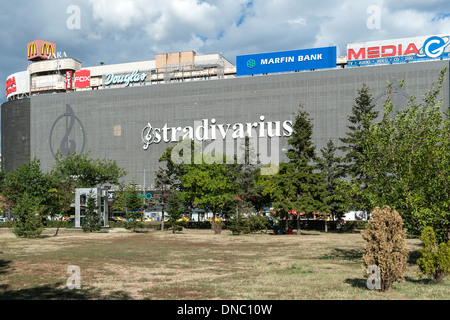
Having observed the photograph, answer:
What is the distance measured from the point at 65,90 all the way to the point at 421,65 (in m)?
121

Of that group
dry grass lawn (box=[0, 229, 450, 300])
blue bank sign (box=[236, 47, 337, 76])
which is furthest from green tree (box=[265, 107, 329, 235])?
blue bank sign (box=[236, 47, 337, 76])

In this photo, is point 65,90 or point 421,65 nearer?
point 421,65

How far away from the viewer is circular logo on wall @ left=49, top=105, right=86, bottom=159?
477 feet

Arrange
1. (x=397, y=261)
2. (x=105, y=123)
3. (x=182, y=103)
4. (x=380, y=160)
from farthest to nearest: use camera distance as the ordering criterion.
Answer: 1. (x=105, y=123)
2. (x=182, y=103)
3. (x=380, y=160)
4. (x=397, y=261)

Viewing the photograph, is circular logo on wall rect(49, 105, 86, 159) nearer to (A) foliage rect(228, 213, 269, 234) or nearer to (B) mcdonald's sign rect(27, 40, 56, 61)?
(B) mcdonald's sign rect(27, 40, 56, 61)

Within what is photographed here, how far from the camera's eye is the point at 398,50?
114812 millimetres

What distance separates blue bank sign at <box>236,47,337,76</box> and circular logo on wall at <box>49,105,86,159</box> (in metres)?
60.5

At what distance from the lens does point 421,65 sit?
373 ft

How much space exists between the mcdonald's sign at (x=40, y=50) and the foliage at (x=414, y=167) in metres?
164

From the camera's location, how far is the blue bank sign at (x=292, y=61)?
116m

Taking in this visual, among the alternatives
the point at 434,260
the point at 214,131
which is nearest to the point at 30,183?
the point at 434,260

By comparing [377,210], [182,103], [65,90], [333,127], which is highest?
[65,90]
